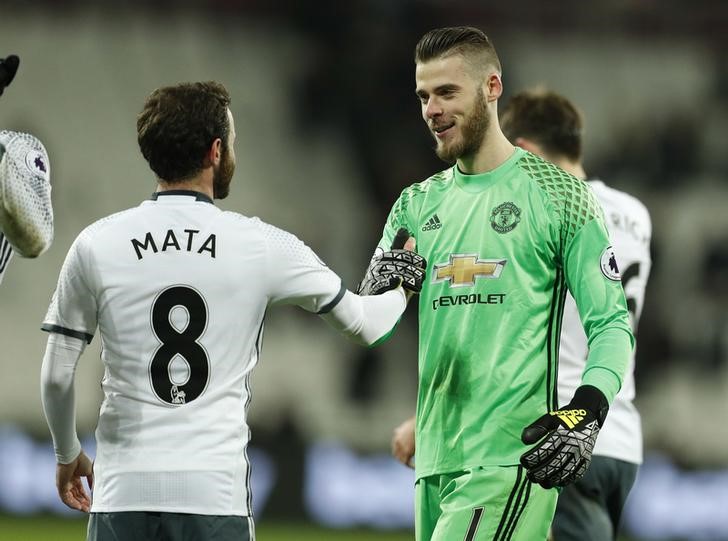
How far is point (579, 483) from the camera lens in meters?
5.51

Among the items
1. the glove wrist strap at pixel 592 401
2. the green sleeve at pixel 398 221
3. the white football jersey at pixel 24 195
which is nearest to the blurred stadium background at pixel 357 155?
the green sleeve at pixel 398 221

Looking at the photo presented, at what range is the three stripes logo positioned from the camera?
3873 millimetres

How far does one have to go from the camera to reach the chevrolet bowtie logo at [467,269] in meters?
4.33

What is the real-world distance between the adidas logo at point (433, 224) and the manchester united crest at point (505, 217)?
20 centimetres

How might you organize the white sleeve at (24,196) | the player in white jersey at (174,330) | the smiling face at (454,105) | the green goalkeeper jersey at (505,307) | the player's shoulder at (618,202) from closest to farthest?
the white sleeve at (24,196), the player in white jersey at (174,330), the green goalkeeper jersey at (505,307), the smiling face at (454,105), the player's shoulder at (618,202)

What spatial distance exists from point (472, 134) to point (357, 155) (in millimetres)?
8289

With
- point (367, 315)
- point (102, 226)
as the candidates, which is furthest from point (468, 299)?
point (102, 226)

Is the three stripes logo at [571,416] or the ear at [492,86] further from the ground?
the ear at [492,86]

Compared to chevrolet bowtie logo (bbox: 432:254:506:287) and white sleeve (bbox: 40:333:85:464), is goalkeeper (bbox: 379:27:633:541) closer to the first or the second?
chevrolet bowtie logo (bbox: 432:254:506:287)

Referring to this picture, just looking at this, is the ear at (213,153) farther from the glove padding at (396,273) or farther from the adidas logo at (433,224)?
the adidas logo at (433,224)

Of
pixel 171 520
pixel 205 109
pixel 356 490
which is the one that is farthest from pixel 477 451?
pixel 356 490

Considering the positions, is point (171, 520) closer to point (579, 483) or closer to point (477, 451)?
point (477, 451)

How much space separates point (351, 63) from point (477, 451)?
29.5 feet

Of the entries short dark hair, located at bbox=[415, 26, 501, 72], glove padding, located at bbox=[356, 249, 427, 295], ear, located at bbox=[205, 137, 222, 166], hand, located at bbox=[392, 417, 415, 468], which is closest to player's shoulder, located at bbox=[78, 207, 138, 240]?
ear, located at bbox=[205, 137, 222, 166]
